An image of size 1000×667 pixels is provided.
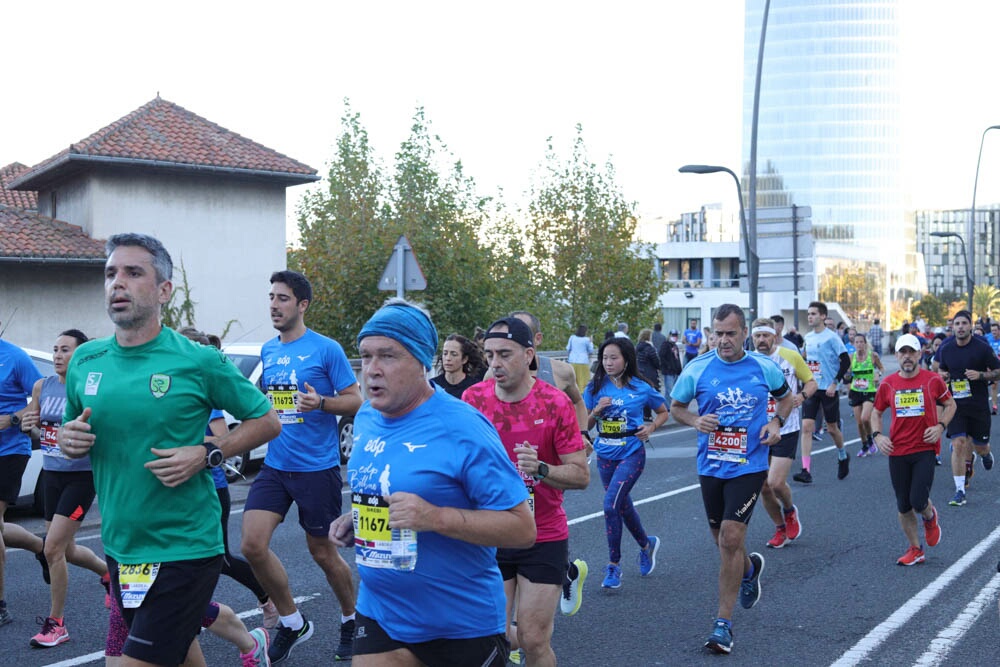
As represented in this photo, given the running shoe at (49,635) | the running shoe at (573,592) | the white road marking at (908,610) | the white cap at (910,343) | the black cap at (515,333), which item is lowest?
the white road marking at (908,610)

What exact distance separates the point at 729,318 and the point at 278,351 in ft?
9.12

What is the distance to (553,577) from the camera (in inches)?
200

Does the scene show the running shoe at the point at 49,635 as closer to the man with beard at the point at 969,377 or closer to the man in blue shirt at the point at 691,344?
the man with beard at the point at 969,377

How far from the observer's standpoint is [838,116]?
154 meters

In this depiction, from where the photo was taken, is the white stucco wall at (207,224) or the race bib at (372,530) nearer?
the race bib at (372,530)

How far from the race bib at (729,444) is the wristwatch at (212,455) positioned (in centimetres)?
356

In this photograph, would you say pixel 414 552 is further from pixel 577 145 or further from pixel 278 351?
pixel 577 145

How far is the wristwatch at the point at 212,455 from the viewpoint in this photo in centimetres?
397

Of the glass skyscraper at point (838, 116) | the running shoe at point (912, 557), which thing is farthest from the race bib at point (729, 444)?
the glass skyscraper at point (838, 116)

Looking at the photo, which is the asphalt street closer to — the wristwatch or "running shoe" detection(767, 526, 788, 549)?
"running shoe" detection(767, 526, 788, 549)

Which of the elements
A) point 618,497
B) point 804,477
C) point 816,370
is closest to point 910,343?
point 618,497

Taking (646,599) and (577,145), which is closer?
(646,599)

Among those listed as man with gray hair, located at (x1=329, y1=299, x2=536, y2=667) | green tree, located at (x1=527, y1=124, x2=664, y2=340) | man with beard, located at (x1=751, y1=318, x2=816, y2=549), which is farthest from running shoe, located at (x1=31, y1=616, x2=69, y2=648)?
green tree, located at (x1=527, y1=124, x2=664, y2=340)

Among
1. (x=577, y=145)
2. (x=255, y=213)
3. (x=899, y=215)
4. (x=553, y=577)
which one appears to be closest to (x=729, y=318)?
(x=553, y=577)
